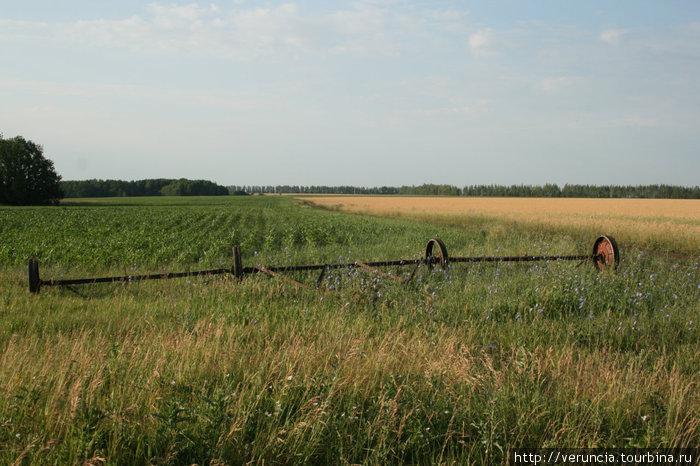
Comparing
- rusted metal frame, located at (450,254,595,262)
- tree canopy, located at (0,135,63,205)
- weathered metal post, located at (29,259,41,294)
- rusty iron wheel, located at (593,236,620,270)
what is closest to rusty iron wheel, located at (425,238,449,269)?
rusted metal frame, located at (450,254,595,262)

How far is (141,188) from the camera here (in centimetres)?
14900

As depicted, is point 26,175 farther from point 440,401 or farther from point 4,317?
point 440,401

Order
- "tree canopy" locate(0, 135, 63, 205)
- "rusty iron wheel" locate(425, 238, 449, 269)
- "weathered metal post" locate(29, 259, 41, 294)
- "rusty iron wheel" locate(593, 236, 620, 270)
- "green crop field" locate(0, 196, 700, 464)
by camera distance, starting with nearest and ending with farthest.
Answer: "green crop field" locate(0, 196, 700, 464) → "weathered metal post" locate(29, 259, 41, 294) → "rusty iron wheel" locate(425, 238, 449, 269) → "rusty iron wheel" locate(593, 236, 620, 270) → "tree canopy" locate(0, 135, 63, 205)

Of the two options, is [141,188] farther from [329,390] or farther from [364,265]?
[329,390]

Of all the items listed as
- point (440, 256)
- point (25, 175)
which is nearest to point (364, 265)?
point (440, 256)

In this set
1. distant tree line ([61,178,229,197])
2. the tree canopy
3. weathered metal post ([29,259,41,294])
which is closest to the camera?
weathered metal post ([29,259,41,294])

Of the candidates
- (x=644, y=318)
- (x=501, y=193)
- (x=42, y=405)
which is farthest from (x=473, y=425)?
(x=501, y=193)

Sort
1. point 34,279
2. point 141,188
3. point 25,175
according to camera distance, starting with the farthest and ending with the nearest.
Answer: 1. point 141,188
2. point 25,175
3. point 34,279

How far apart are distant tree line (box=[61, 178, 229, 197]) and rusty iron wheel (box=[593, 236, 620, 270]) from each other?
14257 cm

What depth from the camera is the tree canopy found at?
64000 millimetres

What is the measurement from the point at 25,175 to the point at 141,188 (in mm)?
86901

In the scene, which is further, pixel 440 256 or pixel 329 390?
pixel 440 256

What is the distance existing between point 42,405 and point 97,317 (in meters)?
3.08

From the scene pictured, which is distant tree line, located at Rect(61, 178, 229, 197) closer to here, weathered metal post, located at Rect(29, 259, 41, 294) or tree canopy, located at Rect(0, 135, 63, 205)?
tree canopy, located at Rect(0, 135, 63, 205)
